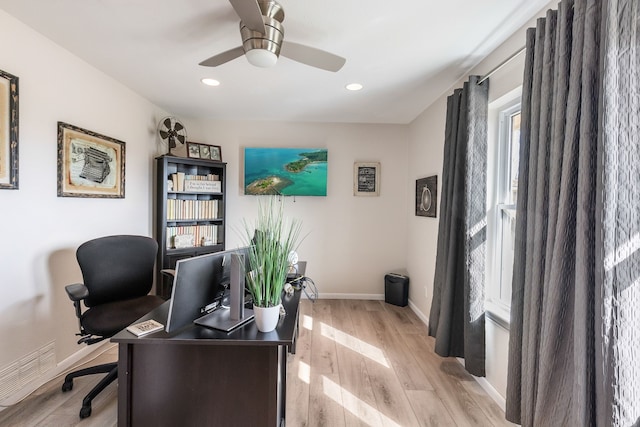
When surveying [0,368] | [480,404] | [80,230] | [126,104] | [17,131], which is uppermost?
[126,104]

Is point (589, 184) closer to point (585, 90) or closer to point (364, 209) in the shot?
point (585, 90)

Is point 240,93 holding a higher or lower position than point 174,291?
higher

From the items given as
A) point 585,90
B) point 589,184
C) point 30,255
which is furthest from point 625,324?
point 30,255

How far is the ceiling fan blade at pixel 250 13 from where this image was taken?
1228 mm

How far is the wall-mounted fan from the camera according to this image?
10.8 feet

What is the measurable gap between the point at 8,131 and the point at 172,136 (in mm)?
1690

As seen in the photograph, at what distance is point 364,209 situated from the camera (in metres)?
3.84

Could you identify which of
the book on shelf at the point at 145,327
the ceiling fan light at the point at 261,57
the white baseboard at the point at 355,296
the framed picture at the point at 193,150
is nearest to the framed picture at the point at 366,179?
the white baseboard at the point at 355,296

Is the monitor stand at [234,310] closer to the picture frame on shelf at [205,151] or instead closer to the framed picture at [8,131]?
the framed picture at [8,131]

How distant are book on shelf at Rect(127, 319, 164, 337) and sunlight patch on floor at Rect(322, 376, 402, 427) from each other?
125cm

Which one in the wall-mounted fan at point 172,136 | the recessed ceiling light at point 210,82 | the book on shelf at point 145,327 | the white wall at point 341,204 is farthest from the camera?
the white wall at point 341,204

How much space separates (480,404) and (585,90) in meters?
1.91

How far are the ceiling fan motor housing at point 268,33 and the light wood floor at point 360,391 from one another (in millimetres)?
2156

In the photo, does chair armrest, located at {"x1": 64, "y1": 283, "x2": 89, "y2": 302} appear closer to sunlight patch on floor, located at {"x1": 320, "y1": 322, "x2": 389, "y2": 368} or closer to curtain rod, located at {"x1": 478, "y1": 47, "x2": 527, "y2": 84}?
sunlight patch on floor, located at {"x1": 320, "y1": 322, "x2": 389, "y2": 368}
